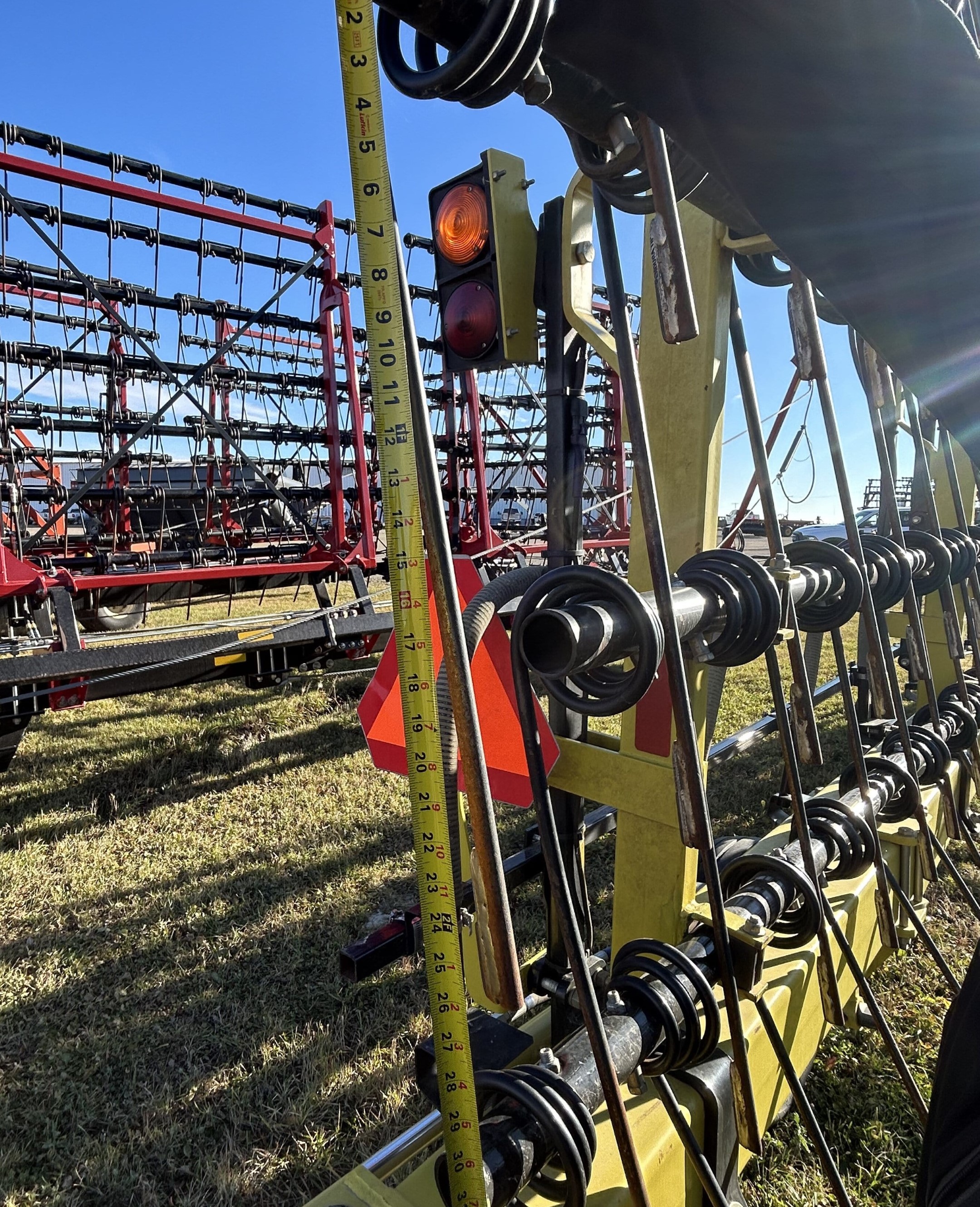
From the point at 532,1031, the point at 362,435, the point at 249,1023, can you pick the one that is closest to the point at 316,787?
the point at 249,1023

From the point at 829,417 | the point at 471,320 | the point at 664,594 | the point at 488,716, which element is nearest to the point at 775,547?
the point at 829,417

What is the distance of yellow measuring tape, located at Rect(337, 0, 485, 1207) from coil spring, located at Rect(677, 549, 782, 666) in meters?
0.51

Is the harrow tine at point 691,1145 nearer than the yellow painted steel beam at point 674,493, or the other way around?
the harrow tine at point 691,1145

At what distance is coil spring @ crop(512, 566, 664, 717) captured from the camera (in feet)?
2.71

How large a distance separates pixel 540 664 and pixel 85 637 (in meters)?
4.43

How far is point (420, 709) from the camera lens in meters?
0.76

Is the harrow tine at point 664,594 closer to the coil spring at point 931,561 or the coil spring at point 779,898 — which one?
the coil spring at point 779,898

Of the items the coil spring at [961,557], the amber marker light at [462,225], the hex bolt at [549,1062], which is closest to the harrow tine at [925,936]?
the hex bolt at [549,1062]

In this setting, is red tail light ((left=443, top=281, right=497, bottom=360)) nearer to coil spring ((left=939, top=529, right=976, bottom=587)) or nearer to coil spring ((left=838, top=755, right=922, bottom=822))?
coil spring ((left=838, top=755, right=922, bottom=822))

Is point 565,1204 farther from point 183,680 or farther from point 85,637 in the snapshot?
point 85,637

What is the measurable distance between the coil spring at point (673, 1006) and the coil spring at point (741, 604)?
492 mm

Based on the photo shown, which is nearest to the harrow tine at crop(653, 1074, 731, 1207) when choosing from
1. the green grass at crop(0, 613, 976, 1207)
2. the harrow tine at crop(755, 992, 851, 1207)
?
the harrow tine at crop(755, 992, 851, 1207)

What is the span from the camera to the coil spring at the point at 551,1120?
882 millimetres

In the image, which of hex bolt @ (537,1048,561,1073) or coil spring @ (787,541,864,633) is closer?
hex bolt @ (537,1048,561,1073)
